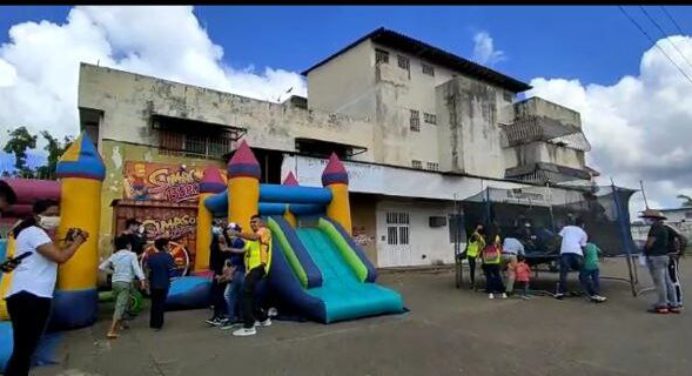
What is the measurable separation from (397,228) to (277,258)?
14.7m

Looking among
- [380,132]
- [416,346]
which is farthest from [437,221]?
[416,346]

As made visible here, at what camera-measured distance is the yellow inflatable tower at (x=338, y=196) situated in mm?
10383

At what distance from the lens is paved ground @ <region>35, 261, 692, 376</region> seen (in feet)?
17.4

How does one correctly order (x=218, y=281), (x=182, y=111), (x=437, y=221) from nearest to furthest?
(x=218, y=281) → (x=182, y=111) → (x=437, y=221)

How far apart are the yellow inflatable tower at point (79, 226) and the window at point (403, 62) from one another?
19420 millimetres

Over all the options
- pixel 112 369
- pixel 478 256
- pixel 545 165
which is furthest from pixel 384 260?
pixel 112 369

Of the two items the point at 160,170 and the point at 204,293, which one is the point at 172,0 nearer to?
the point at 204,293

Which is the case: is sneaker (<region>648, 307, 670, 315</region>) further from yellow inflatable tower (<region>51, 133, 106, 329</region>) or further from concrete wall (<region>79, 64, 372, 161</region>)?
concrete wall (<region>79, 64, 372, 161</region>)

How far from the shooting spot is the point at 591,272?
1005 centimetres

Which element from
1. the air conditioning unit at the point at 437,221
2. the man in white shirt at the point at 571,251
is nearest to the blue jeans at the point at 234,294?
the man in white shirt at the point at 571,251

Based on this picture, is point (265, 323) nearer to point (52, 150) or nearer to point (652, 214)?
point (652, 214)

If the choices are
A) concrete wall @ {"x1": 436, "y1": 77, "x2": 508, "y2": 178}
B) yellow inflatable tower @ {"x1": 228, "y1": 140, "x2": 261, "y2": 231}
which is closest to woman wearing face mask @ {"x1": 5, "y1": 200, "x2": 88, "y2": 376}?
yellow inflatable tower @ {"x1": 228, "y1": 140, "x2": 261, "y2": 231}

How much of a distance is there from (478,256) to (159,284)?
776 cm

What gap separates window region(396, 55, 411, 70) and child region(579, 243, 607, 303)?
1742 centimetres
